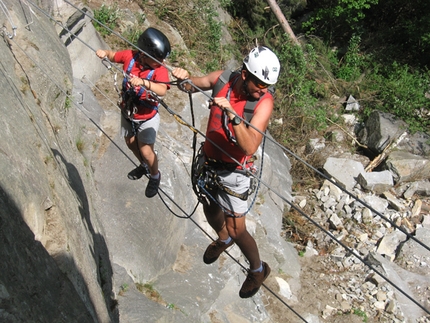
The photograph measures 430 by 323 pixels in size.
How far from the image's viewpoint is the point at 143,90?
14.8 ft

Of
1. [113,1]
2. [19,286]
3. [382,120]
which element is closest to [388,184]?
[382,120]

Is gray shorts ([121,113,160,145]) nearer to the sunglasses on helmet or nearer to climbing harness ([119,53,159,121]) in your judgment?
climbing harness ([119,53,159,121])

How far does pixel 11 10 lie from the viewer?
4777mm

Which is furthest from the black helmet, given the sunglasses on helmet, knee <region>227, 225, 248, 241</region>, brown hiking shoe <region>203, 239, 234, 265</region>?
brown hiking shoe <region>203, 239, 234, 265</region>

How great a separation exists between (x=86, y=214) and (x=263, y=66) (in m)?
2.48

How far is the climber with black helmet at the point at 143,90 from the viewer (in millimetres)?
4250

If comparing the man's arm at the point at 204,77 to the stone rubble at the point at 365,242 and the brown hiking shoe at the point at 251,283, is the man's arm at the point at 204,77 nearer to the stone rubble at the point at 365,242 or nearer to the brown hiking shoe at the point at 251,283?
the brown hiking shoe at the point at 251,283

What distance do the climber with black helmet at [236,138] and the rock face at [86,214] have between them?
127cm

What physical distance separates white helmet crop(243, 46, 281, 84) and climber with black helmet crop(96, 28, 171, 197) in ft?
3.18

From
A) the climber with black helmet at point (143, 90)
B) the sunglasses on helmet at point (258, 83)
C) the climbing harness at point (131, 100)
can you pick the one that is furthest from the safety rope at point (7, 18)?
the sunglasses on helmet at point (258, 83)

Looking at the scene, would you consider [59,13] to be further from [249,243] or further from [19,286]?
[19,286]

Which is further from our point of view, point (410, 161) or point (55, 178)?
point (410, 161)

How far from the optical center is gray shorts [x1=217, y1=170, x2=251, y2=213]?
403 cm

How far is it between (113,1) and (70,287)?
363 inches
